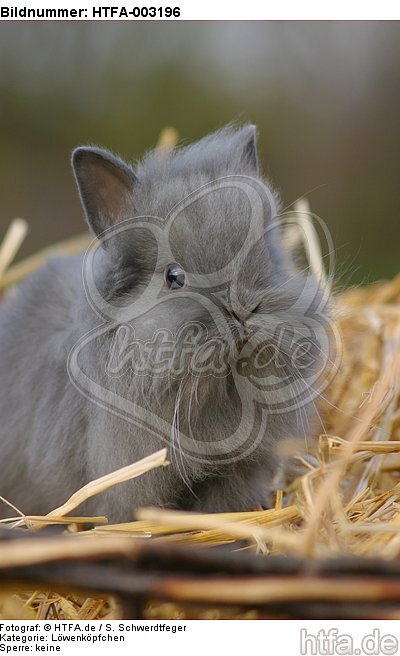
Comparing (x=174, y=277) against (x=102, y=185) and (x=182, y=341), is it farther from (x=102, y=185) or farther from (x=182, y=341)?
(x=102, y=185)

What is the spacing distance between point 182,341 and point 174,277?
0.48 ft

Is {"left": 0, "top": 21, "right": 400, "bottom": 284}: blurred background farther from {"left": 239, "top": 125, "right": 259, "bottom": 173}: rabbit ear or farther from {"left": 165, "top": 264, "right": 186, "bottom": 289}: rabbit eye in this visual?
{"left": 165, "top": 264, "right": 186, "bottom": 289}: rabbit eye

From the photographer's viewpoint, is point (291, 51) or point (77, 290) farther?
point (291, 51)

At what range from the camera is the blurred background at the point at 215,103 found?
4551mm

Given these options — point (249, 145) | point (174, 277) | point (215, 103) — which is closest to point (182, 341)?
point (174, 277)

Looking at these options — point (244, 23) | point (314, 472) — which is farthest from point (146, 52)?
point (314, 472)

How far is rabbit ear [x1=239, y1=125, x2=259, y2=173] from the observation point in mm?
1797

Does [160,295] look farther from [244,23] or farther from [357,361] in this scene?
[244,23]

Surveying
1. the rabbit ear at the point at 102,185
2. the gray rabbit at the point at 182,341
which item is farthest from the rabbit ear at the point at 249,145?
the rabbit ear at the point at 102,185

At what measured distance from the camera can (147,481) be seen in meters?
1.68

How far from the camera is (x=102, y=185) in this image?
1676 millimetres

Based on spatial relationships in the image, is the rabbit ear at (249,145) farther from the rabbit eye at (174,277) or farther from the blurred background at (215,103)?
the blurred background at (215,103)
